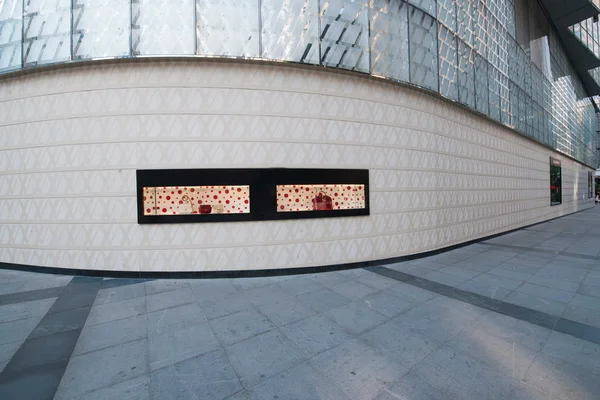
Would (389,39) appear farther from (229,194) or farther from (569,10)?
(569,10)

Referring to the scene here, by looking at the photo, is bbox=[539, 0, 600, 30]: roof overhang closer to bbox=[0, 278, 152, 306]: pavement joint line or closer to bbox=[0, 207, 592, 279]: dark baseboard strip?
bbox=[0, 207, 592, 279]: dark baseboard strip

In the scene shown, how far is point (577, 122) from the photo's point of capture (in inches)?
982

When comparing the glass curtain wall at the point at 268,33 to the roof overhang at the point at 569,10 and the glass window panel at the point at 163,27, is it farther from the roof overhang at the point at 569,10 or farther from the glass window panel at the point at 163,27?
the roof overhang at the point at 569,10

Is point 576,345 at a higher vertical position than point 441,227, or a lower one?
lower

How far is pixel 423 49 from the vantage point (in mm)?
8359

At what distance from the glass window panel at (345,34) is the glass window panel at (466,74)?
16.6ft

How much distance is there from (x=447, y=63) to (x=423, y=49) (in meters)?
1.61

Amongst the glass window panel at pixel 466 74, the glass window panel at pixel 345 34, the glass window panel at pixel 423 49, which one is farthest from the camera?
the glass window panel at pixel 466 74

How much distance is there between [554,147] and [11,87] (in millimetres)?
29444

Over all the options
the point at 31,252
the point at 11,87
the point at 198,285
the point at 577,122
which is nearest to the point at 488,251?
the point at 198,285

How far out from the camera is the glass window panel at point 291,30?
6.42m

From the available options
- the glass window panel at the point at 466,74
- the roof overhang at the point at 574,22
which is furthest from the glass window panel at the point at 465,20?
the roof overhang at the point at 574,22

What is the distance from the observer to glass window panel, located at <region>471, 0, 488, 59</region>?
10.9 metres

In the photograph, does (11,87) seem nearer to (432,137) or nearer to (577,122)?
(432,137)
